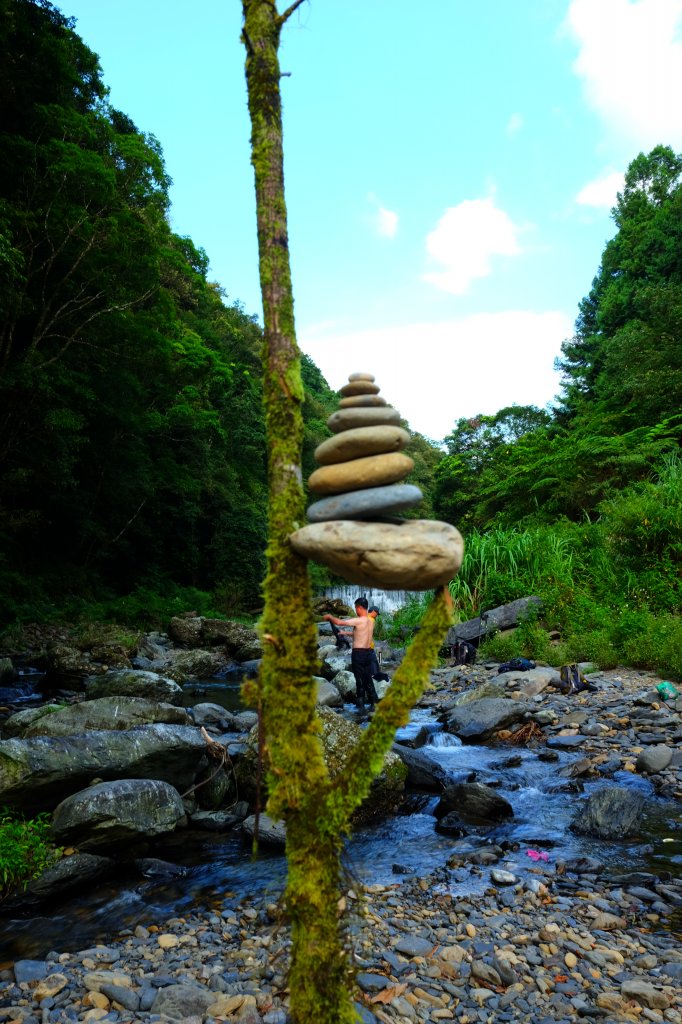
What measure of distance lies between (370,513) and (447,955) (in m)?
2.99

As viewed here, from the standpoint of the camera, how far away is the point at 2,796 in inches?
207

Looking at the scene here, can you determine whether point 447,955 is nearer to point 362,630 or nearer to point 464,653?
point 362,630

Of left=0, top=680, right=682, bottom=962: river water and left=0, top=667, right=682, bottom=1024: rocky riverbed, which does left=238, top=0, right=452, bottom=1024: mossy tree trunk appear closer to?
left=0, top=667, right=682, bottom=1024: rocky riverbed

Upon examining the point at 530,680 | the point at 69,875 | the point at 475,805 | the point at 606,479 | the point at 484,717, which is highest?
the point at 606,479

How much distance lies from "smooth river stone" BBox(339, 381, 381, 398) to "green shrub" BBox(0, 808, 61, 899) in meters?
4.53

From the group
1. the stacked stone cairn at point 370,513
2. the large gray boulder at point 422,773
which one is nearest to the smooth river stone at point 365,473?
the stacked stone cairn at point 370,513

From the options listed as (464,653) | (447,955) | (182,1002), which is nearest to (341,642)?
(464,653)

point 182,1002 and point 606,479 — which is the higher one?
point 606,479

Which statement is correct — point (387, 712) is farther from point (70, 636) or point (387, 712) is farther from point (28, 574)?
point (28, 574)

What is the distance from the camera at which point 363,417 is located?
233 cm

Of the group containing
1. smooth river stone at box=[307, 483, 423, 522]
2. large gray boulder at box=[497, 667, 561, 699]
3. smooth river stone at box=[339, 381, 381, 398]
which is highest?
smooth river stone at box=[339, 381, 381, 398]

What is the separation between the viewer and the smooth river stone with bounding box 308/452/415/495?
2.28 metres

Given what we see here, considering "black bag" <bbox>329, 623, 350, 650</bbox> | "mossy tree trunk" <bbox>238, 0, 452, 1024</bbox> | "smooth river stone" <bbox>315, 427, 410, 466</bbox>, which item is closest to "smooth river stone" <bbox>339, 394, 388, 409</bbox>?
"smooth river stone" <bbox>315, 427, 410, 466</bbox>

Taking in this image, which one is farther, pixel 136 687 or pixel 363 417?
pixel 136 687
